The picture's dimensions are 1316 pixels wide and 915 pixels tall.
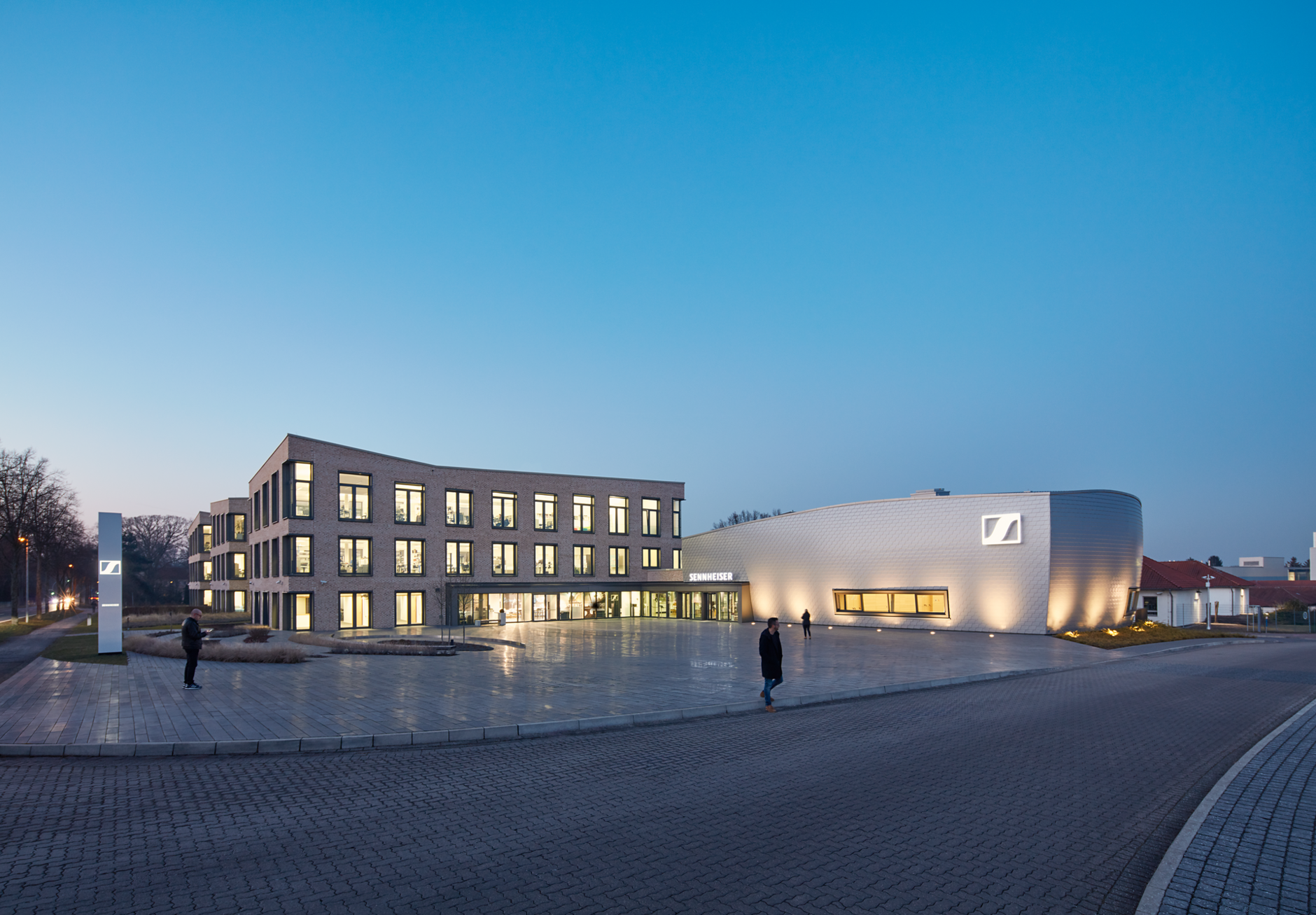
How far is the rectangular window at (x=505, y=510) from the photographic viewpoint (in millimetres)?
52719

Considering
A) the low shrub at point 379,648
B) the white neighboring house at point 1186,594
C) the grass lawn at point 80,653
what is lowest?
the white neighboring house at point 1186,594

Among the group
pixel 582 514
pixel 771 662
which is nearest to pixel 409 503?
pixel 582 514

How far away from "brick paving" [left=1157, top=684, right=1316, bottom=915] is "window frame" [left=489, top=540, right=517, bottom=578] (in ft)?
154

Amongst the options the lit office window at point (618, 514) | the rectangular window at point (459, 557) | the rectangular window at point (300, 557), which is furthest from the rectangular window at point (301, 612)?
the lit office window at point (618, 514)

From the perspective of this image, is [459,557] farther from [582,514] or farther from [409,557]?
[582,514]

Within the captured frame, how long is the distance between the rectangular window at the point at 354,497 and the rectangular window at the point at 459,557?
6269 millimetres

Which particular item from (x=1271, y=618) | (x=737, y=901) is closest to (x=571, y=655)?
(x=737, y=901)

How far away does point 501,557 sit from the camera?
52562mm

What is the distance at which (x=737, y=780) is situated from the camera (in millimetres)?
9000

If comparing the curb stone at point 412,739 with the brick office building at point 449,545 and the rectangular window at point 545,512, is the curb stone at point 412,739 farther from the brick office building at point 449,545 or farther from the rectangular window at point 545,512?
the rectangular window at point 545,512

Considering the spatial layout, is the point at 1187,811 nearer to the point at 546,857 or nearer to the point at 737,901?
the point at 737,901

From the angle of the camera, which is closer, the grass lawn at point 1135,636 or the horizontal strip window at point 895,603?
the grass lawn at point 1135,636

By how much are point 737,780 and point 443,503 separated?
4362 centimetres

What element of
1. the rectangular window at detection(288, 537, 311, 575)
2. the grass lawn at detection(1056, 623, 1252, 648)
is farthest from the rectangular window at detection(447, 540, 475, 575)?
the grass lawn at detection(1056, 623, 1252, 648)
